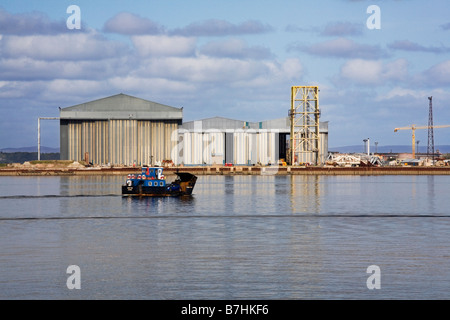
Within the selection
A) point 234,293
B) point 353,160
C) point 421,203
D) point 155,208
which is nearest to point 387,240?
point 234,293

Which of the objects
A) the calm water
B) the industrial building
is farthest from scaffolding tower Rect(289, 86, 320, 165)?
the calm water

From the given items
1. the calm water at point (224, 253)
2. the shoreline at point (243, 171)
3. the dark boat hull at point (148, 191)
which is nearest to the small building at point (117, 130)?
the shoreline at point (243, 171)

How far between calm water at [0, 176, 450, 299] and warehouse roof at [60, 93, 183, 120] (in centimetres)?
6873

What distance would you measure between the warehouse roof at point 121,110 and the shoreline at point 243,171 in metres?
9.91

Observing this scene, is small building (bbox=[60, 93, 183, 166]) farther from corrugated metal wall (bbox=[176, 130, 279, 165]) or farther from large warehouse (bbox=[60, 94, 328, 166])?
corrugated metal wall (bbox=[176, 130, 279, 165])

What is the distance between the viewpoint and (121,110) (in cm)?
11862

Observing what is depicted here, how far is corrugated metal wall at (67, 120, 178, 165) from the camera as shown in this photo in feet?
387

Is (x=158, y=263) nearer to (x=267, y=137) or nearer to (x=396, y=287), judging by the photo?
(x=396, y=287)

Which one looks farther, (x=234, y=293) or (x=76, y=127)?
(x=76, y=127)

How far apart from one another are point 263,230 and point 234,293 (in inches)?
666

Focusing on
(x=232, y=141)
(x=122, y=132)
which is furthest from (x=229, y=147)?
(x=122, y=132)

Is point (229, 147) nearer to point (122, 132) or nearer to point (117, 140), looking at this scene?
point (122, 132)

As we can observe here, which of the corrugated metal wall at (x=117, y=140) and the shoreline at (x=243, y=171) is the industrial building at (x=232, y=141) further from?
the corrugated metal wall at (x=117, y=140)

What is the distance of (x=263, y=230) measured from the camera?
35406 mm
